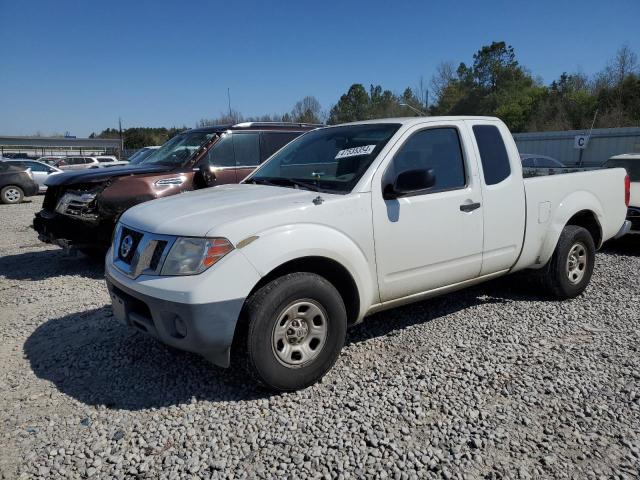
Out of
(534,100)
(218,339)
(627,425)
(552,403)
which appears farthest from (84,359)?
(534,100)

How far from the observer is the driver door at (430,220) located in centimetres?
365

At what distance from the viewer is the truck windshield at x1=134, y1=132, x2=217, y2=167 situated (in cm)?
706

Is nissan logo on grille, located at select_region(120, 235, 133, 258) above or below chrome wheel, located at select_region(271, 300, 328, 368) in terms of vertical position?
above

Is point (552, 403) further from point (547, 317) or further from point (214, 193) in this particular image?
point (214, 193)

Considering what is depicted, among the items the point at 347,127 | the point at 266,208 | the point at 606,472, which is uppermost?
the point at 347,127

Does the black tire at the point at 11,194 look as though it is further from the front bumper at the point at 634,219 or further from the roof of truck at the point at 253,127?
the front bumper at the point at 634,219

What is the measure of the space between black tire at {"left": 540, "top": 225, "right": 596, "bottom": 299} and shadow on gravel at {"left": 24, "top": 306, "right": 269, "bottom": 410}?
333cm

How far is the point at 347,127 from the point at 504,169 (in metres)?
1.50

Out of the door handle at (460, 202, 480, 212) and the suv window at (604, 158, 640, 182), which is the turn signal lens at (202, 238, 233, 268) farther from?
the suv window at (604, 158, 640, 182)

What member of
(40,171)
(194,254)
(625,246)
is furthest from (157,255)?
(40,171)

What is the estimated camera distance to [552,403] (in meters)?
3.20

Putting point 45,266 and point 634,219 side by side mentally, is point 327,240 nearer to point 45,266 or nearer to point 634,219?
point 45,266

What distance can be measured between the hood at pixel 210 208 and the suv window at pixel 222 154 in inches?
122

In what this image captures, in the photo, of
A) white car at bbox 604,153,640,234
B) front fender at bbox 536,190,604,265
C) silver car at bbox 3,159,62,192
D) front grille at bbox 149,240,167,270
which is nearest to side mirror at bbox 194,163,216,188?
front grille at bbox 149,240,167,270
